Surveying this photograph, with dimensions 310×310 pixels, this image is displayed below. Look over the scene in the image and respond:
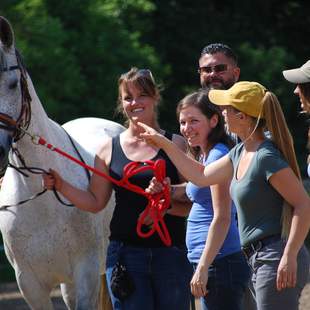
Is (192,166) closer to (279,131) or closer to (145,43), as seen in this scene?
(279,131)

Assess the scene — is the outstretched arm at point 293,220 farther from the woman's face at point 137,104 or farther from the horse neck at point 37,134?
the horse neck at point 37,134

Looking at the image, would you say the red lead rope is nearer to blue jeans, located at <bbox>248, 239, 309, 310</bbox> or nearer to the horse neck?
the horse neck

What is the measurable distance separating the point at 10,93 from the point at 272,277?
1.69 m

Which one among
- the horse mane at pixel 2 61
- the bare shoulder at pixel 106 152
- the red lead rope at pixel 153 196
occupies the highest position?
the horse mane at pixel 2 61

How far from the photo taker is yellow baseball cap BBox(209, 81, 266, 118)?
15.2ft

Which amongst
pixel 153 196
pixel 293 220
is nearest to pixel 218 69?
pixel 153 196

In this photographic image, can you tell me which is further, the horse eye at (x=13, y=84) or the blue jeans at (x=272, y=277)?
the horse eye at (x=13, y=84)

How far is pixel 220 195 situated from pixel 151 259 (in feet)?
1.76

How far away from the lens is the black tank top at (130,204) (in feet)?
16.9

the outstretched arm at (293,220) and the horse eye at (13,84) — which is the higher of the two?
the horse eye at (13,84)

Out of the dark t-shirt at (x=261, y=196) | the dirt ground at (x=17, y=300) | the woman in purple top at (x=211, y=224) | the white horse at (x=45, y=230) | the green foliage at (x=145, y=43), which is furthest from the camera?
the green foliage at (x=145, y=43)

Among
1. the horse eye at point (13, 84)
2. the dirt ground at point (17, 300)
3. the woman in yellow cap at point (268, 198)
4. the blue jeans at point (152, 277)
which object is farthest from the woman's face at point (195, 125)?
the dirt ground at point (17, 300)

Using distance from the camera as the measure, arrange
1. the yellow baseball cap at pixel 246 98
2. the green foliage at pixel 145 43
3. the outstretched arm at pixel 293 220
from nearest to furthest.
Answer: the outstretched arm at pixel 293 220
the yellow baseball cap at pixel 246 98
the green foliage at pixel 145 43

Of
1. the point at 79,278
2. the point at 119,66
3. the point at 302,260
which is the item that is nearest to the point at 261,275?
the point at 302,260
